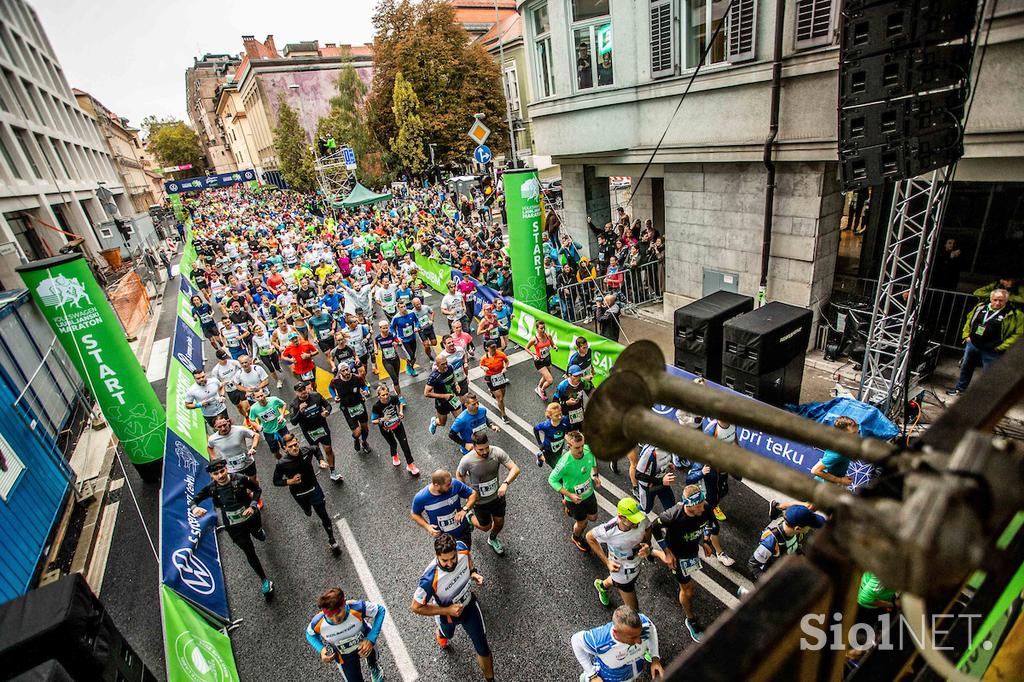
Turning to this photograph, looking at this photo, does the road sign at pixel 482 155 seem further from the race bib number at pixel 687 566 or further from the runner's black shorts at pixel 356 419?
the race bib number at pixel 687 566

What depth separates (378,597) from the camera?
19.6 ft

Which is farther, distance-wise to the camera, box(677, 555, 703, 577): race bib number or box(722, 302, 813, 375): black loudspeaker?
box(722, 302, 813, 375): black loudspeaker

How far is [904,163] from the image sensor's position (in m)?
5.76

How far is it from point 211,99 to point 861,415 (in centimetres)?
12312

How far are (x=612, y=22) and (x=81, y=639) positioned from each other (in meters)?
13.7

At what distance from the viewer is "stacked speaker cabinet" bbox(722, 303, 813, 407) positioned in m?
7.55

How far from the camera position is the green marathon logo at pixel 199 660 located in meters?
4.46

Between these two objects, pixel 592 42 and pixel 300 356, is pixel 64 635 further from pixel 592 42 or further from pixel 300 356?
pixel 592 42

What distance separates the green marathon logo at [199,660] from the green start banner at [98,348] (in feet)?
18.4

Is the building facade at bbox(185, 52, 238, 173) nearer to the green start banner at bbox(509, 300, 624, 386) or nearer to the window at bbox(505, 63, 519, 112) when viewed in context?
the window at bbox(505, 63, 519, 112)

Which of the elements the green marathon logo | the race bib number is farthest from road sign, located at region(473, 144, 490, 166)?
the green marathon logo

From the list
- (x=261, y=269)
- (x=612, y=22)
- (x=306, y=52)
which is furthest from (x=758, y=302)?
(x=306, y=52)

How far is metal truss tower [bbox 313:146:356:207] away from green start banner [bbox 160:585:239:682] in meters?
30.8

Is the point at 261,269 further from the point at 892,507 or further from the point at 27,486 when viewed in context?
the point at 892,507
